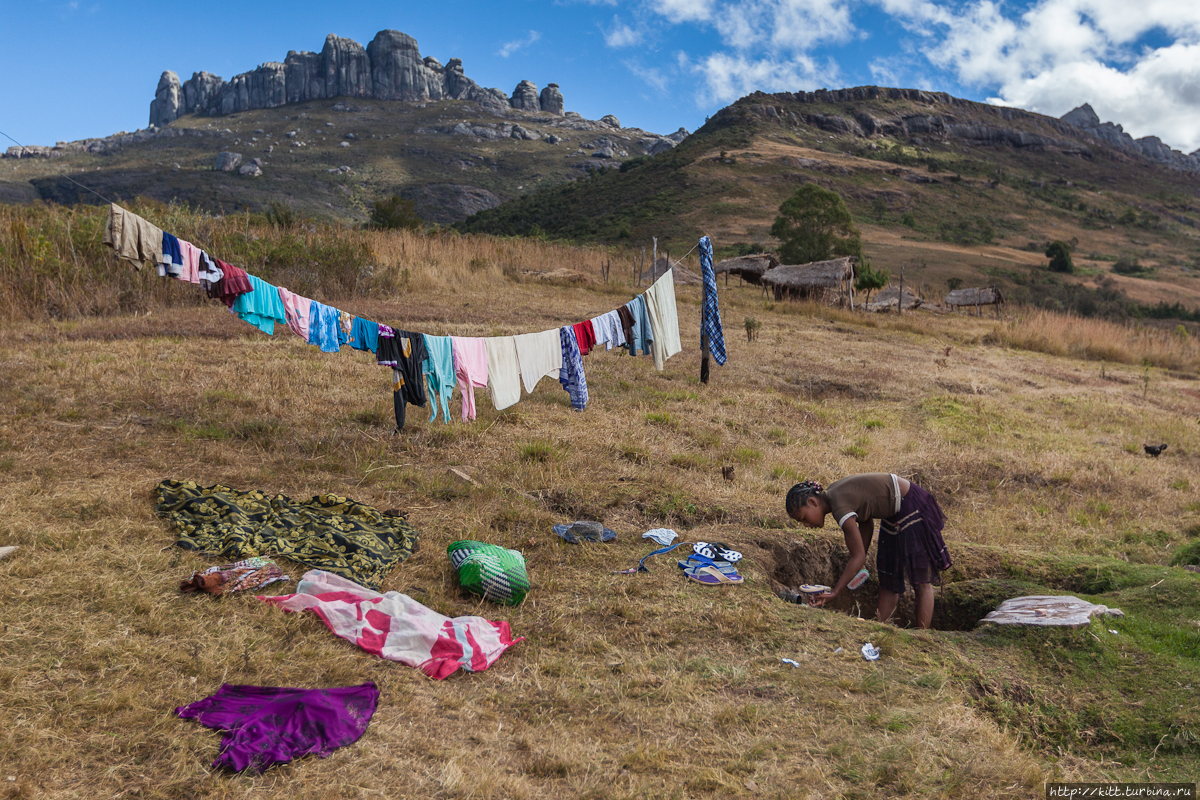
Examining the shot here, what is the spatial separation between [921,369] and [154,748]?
1380 cm

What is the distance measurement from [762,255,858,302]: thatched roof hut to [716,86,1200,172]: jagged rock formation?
224 feet

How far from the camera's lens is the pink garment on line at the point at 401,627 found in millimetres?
3576

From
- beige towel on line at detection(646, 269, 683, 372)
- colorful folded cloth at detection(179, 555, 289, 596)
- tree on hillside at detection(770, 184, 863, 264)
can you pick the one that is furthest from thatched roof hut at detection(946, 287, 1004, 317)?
colorful folded cloth at detection(179, 555, 289, 596)

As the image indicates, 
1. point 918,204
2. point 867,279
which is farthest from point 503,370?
point 918,204

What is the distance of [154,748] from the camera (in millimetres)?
2729

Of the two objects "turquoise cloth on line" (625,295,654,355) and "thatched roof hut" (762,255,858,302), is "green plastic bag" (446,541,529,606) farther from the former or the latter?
"thatched roof hut" (762,255,858,302)

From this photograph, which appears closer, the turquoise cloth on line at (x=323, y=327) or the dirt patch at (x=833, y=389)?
the turquoise cloth on line at (x=323, y=327)

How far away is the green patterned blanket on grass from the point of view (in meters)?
4.37

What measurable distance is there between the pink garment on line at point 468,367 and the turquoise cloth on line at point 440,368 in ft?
0.19

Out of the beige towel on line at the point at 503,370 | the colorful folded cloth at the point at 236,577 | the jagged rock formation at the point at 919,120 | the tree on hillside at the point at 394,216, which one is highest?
the jagged rock formation at the point at 919,120

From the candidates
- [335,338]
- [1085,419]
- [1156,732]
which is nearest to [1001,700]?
[1156,732]

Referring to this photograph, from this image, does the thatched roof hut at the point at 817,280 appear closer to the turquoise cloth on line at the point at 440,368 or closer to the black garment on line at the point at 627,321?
the black garment on line at the point at 627,321

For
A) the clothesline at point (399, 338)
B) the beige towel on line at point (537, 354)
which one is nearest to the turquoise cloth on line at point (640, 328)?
the clothesline at point (399, 338)

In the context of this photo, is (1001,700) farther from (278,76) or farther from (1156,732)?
(278,76)
